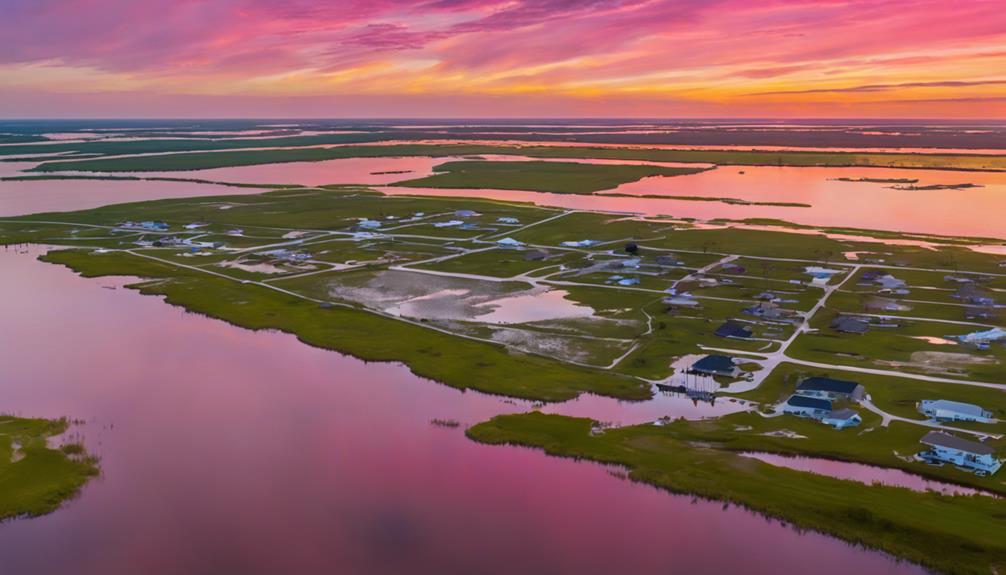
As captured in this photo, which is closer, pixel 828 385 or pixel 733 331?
pixel 828 385

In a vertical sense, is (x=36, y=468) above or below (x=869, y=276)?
below

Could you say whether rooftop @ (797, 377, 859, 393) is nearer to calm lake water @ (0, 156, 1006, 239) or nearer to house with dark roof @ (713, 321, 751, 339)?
house with dark roof @ (713, 321, 751, 339)

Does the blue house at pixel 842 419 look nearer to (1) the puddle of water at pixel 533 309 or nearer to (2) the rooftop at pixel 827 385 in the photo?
(2) the rooftop at pixel 827 385

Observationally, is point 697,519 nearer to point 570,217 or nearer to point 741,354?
point 741,354

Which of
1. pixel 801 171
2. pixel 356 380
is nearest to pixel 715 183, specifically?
pixel 801 171

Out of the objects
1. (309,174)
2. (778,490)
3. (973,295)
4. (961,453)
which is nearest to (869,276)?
(973,295)

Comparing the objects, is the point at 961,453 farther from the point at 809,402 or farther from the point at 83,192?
the point at 83,192
